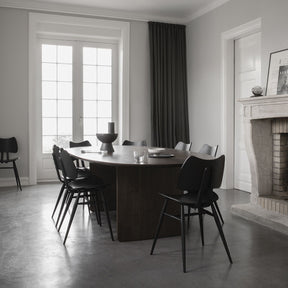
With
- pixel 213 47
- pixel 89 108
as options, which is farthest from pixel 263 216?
pixel 89 108

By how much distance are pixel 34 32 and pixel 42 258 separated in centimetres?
443

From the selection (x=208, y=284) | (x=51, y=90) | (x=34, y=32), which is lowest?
(x=208, y=284)

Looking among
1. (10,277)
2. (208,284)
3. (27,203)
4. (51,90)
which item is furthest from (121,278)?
(51,90)

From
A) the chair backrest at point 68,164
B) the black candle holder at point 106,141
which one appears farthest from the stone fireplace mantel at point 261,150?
the chair backrest at point 68,164

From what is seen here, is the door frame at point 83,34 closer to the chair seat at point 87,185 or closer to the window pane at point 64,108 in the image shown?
the window pane at point 64,108

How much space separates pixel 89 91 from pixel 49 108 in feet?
2.55

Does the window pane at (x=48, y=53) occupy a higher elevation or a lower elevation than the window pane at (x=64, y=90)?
higher

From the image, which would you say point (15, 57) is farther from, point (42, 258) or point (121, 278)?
point (121, 278)

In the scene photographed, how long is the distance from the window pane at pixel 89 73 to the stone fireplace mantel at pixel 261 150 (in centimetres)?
318

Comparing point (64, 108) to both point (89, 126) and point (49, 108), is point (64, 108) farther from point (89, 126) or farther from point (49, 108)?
point (89, 126)

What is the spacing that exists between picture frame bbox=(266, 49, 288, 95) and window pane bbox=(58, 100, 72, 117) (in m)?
3.48

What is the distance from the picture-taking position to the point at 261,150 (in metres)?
4.63

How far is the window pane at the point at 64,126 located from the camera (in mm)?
6703

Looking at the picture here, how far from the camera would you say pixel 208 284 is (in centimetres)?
246
